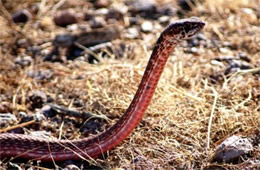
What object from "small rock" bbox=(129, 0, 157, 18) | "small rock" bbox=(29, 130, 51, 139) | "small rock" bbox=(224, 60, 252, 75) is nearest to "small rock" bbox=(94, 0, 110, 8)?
"small rock" bbox=(129, 0, 157, 18)

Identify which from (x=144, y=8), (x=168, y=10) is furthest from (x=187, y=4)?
(x=144, y=8)

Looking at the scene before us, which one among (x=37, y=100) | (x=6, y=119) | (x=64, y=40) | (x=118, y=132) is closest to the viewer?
(x=118, y=132)

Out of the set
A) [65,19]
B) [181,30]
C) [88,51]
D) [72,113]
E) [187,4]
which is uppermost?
[181,30]

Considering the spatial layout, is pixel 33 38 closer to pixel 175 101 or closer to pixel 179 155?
pixel 175 101

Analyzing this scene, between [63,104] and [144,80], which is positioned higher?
[144,80]

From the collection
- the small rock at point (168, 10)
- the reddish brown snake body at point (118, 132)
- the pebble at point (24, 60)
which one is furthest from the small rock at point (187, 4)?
the reddish brown snake body at point (118, 132)

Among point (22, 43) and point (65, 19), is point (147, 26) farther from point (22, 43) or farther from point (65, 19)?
point (22, 43)

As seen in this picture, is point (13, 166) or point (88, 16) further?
point (88, 16)

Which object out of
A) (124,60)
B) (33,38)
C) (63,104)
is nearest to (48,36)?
(33,38)

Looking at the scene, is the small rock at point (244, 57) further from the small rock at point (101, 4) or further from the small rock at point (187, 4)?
the small rock at point (101, 4)
